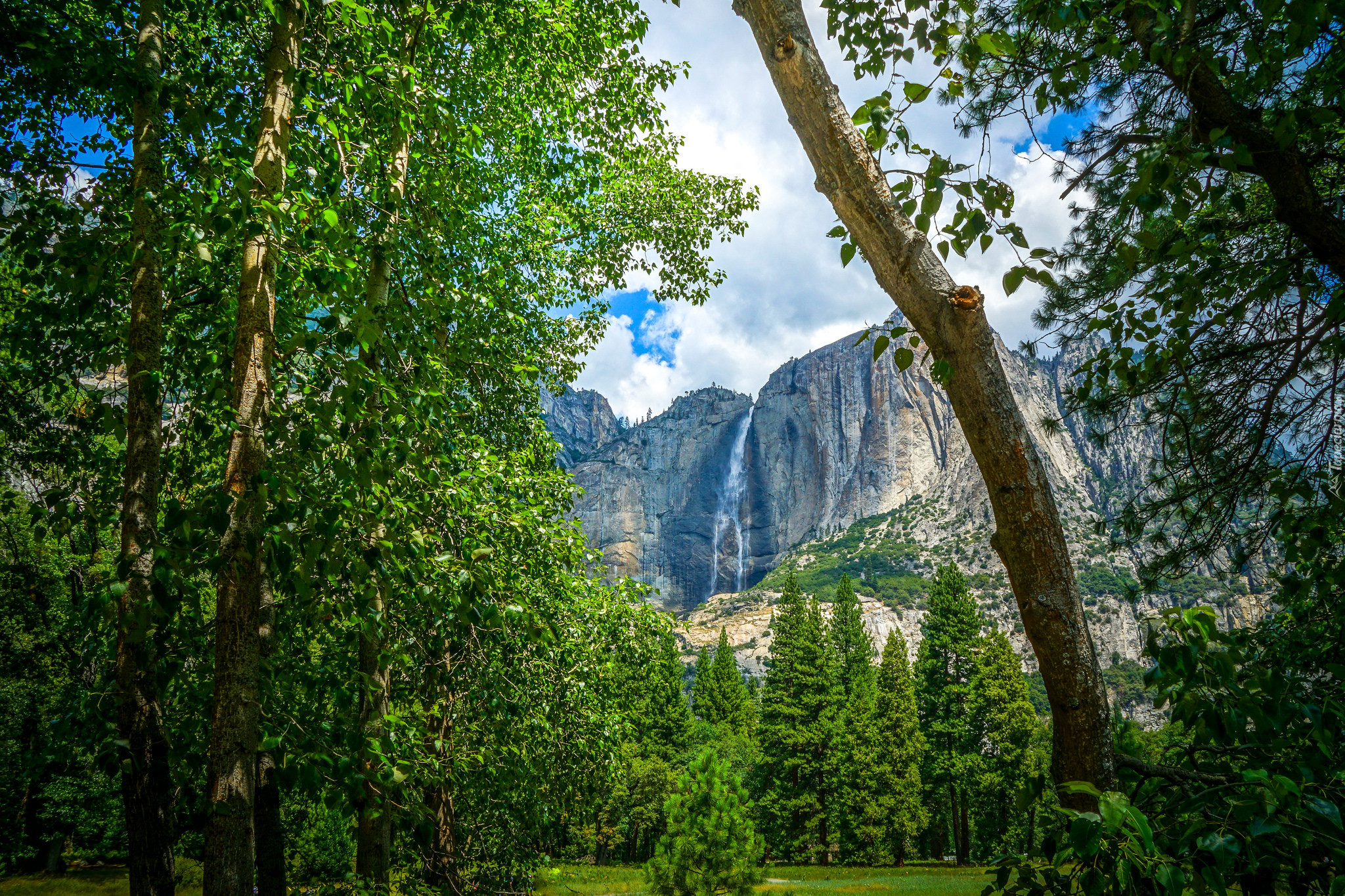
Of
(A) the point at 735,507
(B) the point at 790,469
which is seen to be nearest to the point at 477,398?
(B) the point at 790,469

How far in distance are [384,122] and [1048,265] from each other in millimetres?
3252

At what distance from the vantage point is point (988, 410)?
1915mm

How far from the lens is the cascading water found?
140 metres

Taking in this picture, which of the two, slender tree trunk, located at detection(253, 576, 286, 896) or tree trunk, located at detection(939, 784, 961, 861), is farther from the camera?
tree trunk, located at detection(939, 784, 961, 861)

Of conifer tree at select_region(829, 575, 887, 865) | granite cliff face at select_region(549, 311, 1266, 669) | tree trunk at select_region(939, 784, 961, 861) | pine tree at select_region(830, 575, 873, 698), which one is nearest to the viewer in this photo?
Answer: conifer tree at select_region(829, 575, 887, 865)

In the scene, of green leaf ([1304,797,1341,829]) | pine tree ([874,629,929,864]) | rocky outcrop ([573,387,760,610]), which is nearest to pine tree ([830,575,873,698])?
pine tree ([874,629,929,864])

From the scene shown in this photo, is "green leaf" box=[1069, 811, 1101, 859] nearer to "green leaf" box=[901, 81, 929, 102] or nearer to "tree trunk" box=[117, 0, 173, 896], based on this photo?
"green leaf" box=[901, 81, 929, 102]

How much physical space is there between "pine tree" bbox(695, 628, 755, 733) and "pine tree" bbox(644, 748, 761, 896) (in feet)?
85.7

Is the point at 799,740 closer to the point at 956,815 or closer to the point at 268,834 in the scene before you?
the point at 956,815

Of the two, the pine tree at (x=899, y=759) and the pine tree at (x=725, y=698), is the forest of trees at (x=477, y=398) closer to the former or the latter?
the pine tree at (x=899, y=759)

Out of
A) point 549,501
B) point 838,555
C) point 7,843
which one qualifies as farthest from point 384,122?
point 838,555

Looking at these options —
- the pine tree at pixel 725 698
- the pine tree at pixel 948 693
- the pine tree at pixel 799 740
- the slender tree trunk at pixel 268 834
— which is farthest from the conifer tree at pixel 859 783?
the slender tree trunk at pixel 268 834

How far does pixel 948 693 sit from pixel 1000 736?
3.34 m

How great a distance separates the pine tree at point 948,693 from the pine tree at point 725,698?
1236cm
